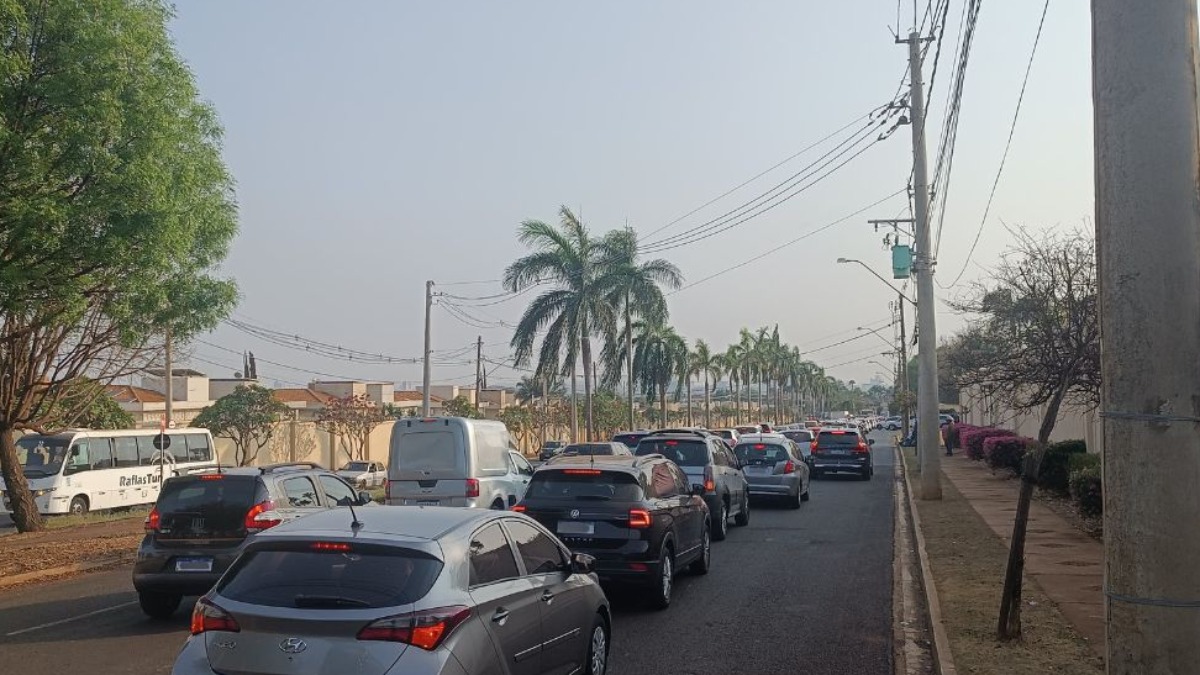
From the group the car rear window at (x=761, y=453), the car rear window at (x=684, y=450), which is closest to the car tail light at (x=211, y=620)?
the car rear window at (x=684, y=450)

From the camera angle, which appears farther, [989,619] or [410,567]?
[989,619]

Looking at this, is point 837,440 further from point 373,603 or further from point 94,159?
point 373,603

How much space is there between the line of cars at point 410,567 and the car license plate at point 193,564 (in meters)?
0.01

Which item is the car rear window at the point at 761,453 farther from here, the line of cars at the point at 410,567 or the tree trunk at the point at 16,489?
the tree trunk at the point at 16,489

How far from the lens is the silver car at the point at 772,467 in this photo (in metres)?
25.1

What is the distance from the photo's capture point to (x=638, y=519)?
12.0m

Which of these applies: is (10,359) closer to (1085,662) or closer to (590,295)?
(1085,662)

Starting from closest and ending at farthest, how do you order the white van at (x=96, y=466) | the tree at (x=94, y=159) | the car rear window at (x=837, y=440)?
the tree at (x=94, y=159) → the white van at (x=96, y=466) → the car rear window at (x=837, y=440)

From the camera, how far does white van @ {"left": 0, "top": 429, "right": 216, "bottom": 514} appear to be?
28.8 m

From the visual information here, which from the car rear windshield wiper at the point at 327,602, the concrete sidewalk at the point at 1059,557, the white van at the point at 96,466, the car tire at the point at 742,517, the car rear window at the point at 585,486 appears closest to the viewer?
the car rear windshield wiper at the point at 327,602

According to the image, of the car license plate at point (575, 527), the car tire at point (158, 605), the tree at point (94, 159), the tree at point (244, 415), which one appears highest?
the tree at point (94, 159)

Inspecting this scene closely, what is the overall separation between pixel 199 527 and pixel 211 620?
619cm

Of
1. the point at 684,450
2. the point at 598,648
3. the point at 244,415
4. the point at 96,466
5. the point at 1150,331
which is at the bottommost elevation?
the point at 598,648

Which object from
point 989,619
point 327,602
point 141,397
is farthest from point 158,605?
point 141,397
